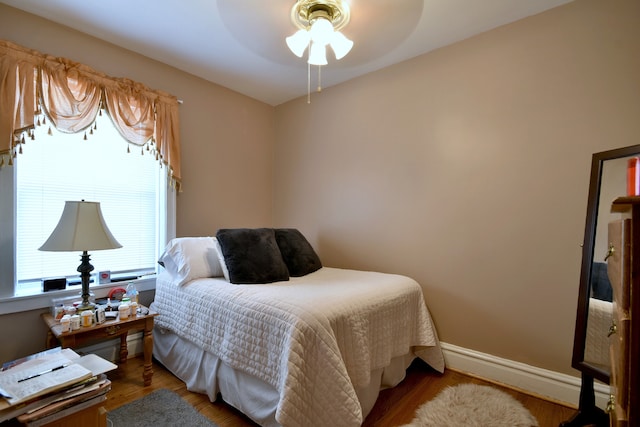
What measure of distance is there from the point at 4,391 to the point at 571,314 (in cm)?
281

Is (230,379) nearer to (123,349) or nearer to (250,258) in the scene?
(250,258)

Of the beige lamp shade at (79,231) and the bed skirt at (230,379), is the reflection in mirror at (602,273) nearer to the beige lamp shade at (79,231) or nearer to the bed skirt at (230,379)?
the bed skirt at (230,379)

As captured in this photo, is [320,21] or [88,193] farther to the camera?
[88,193]

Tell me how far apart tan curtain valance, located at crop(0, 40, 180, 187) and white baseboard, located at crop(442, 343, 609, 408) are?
272cm

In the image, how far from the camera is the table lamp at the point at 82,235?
5.84 feet

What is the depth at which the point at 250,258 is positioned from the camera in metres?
2.19

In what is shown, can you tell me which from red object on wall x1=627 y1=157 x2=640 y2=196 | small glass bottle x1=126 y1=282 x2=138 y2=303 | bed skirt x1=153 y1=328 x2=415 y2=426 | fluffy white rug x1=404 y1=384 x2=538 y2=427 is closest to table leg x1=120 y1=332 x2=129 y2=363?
bed skirt x1=153 y1=328 x2=415 y2=426

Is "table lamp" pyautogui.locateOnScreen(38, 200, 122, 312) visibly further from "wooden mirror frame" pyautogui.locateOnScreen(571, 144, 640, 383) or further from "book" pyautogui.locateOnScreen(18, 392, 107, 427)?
"wooden mirror frame" pyautogui.locateOnScreen(571, 144, 640, 383)

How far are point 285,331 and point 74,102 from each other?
2.14 m

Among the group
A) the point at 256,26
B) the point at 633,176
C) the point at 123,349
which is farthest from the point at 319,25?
the point at 123,349

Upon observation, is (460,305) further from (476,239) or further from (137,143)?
(137,143)

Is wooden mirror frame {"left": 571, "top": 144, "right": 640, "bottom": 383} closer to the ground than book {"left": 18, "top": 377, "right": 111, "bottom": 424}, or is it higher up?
higher up

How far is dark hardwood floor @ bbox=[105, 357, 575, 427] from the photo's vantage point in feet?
5.76

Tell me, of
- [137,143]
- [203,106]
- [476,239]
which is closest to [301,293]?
[476,239]
